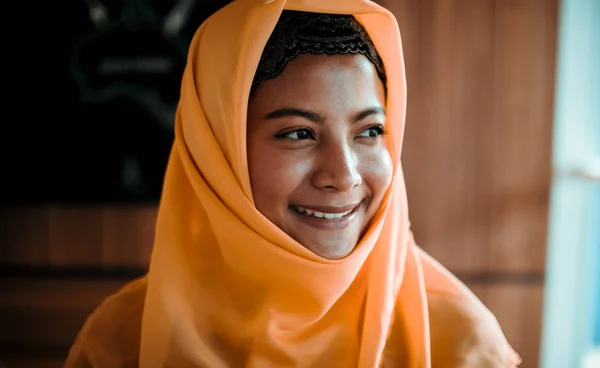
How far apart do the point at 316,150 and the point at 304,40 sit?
0.18m

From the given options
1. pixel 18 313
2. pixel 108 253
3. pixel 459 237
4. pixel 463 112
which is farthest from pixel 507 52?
pixel 18 313

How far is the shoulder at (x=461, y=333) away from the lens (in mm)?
905

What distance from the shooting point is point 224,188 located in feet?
2.85

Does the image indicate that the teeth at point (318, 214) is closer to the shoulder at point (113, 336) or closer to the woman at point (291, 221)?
the woman at point (291, 221)

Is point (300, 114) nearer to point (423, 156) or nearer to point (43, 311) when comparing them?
point (423, 156)

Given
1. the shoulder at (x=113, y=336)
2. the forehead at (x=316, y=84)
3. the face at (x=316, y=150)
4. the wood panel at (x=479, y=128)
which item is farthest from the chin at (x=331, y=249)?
the wood panel at (x=479, y=128)

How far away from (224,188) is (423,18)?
5.44 feet

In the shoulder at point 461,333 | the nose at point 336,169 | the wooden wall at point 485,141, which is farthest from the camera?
the wooden wall at point 485,141

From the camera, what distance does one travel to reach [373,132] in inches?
34.9

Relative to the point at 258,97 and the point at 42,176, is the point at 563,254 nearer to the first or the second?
the point at 258,97

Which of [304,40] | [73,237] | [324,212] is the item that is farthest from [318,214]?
[73,237]

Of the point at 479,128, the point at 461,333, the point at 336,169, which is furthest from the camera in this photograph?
the point at 479,128

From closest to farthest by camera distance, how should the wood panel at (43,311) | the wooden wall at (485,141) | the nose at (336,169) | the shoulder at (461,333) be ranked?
the nose at (336,169), the shoulder at (461,333), the wooden wall at (485,141), the wood panel at (43,311)

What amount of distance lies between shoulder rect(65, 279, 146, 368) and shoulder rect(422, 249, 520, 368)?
0.57 meters
